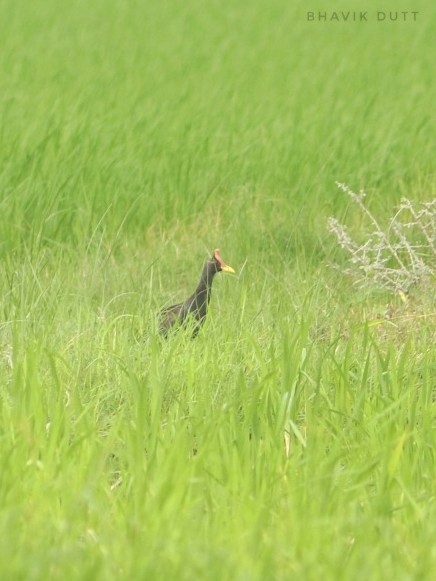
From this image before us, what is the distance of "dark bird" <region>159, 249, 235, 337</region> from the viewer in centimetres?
520

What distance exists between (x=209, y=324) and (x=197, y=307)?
0.39 metres

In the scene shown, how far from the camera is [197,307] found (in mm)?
5320

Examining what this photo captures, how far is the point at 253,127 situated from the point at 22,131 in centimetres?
168

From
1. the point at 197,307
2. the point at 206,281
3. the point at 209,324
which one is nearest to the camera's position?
the point at 209,324

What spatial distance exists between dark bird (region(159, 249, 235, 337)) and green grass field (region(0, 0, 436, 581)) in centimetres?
9

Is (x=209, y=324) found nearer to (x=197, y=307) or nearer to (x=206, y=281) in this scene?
(x=197, y=307)

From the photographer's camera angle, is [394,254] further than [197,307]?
Yes

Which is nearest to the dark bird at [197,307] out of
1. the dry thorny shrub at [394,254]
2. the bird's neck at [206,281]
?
the bird's neck at [206,281]

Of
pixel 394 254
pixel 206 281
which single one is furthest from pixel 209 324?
pixel 394 254

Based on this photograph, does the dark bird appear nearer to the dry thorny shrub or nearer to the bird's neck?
the bird's neck

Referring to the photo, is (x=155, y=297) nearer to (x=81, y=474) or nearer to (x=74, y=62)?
(x=81, y=474)

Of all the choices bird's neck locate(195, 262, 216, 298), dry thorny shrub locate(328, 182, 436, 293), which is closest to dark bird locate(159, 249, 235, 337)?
bird's neck locate(195, 262, 216, 298)

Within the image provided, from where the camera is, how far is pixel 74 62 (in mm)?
11492

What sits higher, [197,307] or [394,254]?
[394,254]
